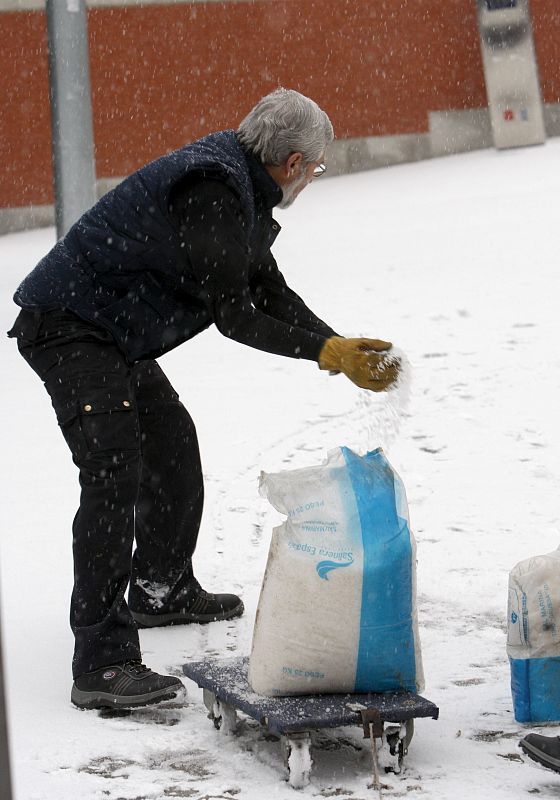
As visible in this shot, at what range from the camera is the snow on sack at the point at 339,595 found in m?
2.91

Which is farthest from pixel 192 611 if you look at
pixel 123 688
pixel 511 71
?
pixel 511 71

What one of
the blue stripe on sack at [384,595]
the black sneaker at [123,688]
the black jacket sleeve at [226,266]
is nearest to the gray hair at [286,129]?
the black jacket sleeve at [226,266]

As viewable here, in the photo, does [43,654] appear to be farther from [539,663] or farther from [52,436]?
[52,436]

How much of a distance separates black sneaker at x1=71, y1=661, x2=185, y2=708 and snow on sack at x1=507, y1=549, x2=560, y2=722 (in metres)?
0.86

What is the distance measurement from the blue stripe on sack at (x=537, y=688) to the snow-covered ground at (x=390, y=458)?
0.06 m

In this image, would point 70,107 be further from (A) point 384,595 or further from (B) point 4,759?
(B) point 4,759

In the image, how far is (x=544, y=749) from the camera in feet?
8.78

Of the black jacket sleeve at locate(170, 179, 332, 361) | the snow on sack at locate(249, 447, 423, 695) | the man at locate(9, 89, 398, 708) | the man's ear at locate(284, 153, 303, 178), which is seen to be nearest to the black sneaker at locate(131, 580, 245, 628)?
the man at locate(9, 89, 398, 708)

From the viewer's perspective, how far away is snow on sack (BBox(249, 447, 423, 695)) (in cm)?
291

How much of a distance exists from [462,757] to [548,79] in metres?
11.0

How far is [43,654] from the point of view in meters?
3.68

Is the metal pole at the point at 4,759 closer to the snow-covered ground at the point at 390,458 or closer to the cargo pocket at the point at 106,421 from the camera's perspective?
the snow-covered ground at the point at 390,458

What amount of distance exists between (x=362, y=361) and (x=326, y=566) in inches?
19.9

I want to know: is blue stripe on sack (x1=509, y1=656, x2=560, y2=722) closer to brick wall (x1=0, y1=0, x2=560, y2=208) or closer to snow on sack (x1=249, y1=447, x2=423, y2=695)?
snow on sack (x1=249, y1=447, x2=423, y2=695)
